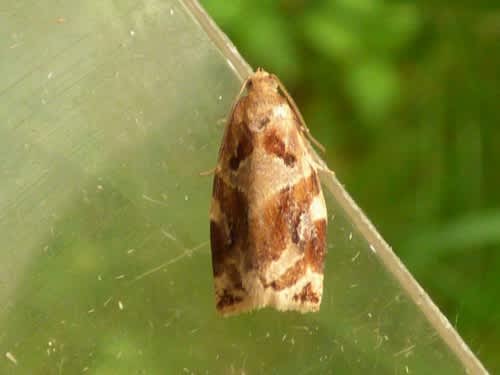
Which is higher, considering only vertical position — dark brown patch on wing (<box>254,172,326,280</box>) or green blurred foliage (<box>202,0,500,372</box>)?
dark brown patch on wing (<box>254,172,326,280</box>)

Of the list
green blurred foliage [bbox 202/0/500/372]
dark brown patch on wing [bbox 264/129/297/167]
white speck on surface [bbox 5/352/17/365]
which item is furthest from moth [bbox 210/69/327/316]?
green blurred foliage [bbox 202/0/500/372]

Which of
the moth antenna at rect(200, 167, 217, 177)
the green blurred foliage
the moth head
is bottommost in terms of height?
the green blurred foliage

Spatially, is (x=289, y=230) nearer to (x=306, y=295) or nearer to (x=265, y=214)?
(x=265, y=214)

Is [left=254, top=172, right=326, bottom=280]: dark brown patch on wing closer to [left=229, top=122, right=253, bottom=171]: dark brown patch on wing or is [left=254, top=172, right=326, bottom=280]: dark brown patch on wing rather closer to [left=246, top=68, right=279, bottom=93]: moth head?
[left=229, top=122, right=253, bottom=171]: dark brown patch on wing

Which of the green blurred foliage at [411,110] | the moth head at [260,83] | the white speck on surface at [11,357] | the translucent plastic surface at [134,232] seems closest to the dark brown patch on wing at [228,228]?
the translucent plastic surface at [134,232]

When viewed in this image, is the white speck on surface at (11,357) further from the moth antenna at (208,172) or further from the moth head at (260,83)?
the moth head at (260,83)

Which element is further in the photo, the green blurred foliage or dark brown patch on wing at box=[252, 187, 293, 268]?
the green blurred foliage

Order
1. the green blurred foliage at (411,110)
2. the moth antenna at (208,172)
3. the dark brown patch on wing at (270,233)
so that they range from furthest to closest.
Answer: the green blurred foliage at (411,110) → the moth antenna at (208,172) → the dark brown patch on wing at (270,233)

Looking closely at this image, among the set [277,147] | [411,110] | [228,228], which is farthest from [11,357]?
[411,110]
